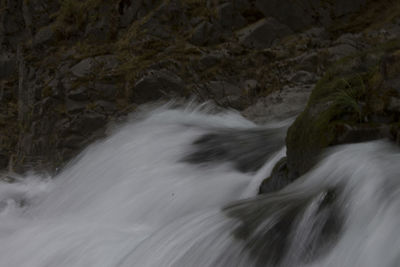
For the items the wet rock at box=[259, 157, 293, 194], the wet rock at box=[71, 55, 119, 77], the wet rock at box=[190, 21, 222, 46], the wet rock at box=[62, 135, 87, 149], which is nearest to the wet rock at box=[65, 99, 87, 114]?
the wet rock at box=[62, 135, 87, 149]

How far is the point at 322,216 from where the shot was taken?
134 inches

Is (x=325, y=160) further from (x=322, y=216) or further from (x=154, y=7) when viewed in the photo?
(x=154, y=7)

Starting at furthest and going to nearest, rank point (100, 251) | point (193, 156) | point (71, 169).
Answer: point (71, 169), point (193, 156), point (100, 251)

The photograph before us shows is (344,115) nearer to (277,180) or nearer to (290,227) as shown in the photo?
(277,180)

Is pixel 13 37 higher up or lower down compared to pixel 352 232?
higher up

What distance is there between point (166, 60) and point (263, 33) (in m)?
1.98

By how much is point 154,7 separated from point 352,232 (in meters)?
8.51

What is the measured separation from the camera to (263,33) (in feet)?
33.0

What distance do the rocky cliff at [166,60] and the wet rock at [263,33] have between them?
2 centimetres

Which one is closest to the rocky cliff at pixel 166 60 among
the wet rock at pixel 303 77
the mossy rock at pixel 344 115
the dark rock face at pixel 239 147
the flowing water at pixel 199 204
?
the wet rock at pixel 303 77

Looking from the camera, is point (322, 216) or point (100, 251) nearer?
point (322, 216)

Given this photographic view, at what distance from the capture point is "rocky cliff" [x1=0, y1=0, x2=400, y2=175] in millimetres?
9141

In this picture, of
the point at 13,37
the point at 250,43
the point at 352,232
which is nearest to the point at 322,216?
the point at 352,232

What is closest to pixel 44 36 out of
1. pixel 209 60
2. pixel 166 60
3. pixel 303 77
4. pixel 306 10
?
pixel 166 60
